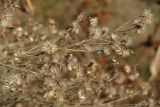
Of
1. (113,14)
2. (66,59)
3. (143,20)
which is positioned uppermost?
(113,14)

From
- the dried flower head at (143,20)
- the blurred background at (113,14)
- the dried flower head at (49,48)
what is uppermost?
the blurred background at (113,14)

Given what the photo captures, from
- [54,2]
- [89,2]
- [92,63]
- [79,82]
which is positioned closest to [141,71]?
[89,2]

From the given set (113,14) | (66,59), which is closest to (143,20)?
(66,59)

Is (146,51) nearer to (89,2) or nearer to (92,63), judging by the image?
(89,2)

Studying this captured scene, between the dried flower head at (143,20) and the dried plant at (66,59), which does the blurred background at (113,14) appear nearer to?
the dried plant at (66,59)

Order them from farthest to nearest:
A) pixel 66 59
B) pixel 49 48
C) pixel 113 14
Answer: pixel 113 14, pixel 66 59, pixel 49 48

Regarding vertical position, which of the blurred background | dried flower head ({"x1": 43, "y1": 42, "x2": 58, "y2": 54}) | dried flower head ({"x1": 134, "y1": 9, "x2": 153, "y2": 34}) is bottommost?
dried flower head ({"x1": 43, "y1": 42, "x2": 58, "y2": 54})

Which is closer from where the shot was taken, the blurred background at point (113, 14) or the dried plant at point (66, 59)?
the dried plant at point (66, 59)

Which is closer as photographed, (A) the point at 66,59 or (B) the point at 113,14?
(A) the point at 66,59

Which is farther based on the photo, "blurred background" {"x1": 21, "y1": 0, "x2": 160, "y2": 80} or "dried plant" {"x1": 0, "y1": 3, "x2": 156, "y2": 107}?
"blurred background" {"x1": 21, "y1": 0, "x2": 160, "y2": 80}

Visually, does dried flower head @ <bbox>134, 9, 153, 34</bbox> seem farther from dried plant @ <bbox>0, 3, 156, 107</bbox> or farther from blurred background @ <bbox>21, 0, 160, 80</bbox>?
blurred background @ <bbox>21, 0, 160, 80</bbox>

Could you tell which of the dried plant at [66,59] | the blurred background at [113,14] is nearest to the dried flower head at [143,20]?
the dried plant at [66,59]

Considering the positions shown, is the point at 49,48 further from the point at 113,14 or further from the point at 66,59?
the point at 113,14

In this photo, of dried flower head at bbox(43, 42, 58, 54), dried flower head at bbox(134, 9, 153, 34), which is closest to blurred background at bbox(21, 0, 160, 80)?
dried flower head at bbox(134, 9, 153, 34)
